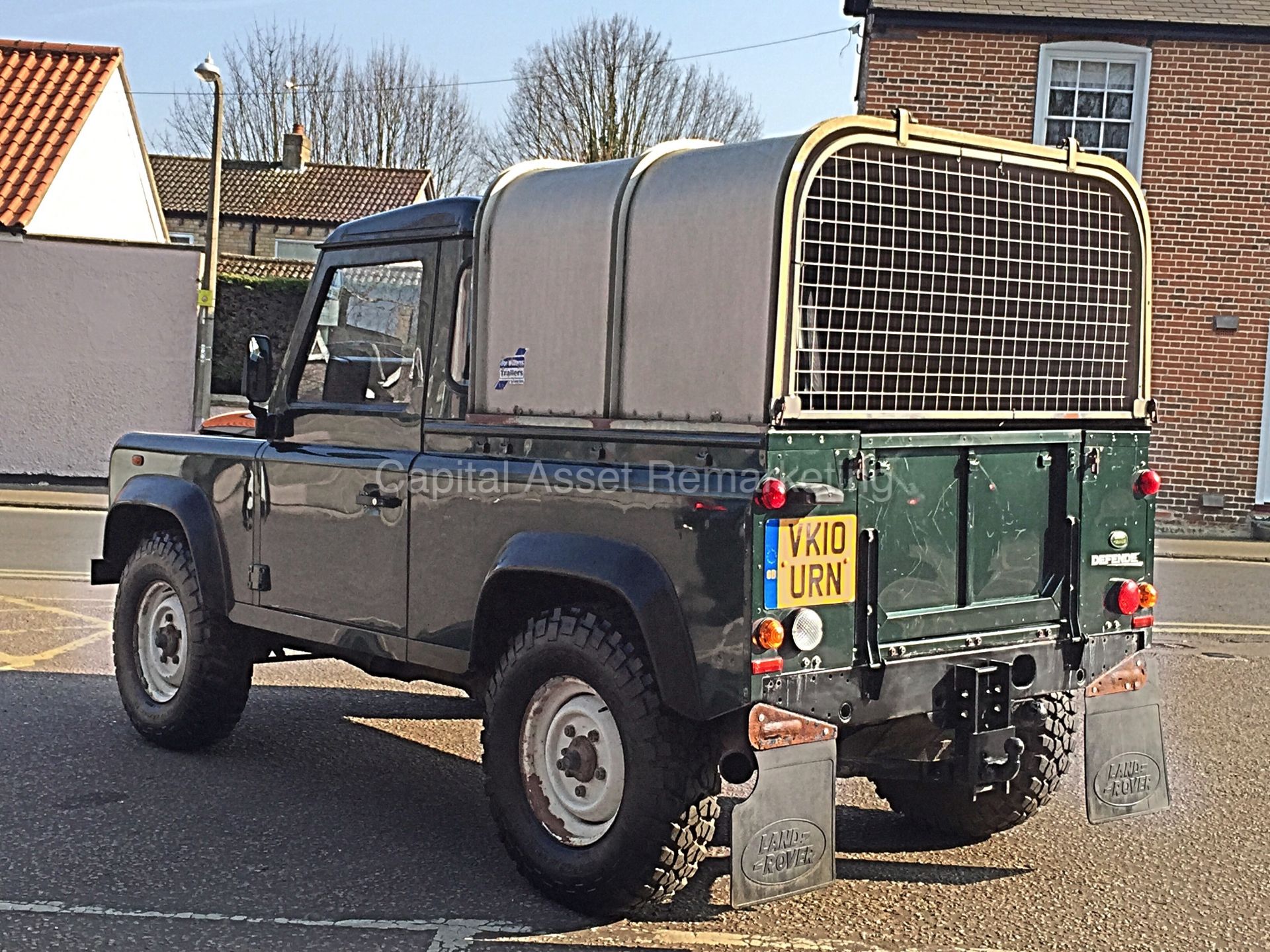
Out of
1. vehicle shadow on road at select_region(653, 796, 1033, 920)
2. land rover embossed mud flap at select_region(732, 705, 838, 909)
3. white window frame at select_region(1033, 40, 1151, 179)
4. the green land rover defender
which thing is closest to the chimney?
white window frame at select_region(1033, 40, 1151, 179)

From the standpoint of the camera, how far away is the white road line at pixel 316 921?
4316 mm

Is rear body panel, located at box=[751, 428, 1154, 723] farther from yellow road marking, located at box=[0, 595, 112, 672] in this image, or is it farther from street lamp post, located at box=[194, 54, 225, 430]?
street lamp post, located at box=[194, 54, 225, 430]

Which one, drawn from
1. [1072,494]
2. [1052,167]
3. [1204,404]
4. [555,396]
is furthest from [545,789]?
[1204,404]

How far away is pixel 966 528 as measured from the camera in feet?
15.1

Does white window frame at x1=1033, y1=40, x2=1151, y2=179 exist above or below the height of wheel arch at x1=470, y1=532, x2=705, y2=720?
above

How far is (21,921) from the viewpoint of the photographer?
4.32m

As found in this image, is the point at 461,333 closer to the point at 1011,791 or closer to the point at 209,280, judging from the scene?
the point at 1011,791

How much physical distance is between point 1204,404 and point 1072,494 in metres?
13.4

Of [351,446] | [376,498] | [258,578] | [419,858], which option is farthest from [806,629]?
[258,578]

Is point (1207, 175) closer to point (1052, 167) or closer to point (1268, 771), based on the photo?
point (1268, 771)

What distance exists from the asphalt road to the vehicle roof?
2196mm

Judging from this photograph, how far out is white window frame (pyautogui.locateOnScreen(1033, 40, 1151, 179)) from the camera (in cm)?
1727

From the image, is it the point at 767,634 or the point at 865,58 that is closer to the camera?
the point at 767,634

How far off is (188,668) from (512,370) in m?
2.27
